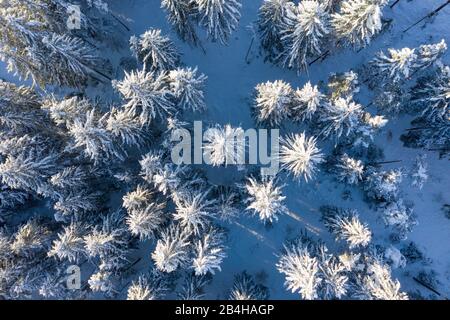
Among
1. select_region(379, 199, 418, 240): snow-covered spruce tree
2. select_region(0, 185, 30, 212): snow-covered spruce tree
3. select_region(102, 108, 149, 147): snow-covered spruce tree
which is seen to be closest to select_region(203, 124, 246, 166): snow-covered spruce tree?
select_region(102, 108, 149, 147): snow-covered spruce tree

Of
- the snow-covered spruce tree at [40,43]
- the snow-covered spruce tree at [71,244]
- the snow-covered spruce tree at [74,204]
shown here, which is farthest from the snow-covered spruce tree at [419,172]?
the snow-covered spruce tree at [40,43]

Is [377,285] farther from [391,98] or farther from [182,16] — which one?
[182,16]

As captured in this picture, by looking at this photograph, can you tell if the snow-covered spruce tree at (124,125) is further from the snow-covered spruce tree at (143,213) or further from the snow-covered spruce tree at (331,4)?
the snow-covered spruce tree at (331,4)

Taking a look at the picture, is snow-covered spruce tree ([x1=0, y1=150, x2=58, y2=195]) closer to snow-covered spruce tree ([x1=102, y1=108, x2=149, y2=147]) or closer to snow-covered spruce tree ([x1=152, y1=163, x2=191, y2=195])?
snow-covered spruce tree ([x1=102, y1=108, x2=149, y2=147])

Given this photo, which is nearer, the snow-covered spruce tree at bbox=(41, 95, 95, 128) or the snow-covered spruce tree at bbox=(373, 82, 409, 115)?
the snow-covered spruce tree at bbox=(41, 95, 95, 128)

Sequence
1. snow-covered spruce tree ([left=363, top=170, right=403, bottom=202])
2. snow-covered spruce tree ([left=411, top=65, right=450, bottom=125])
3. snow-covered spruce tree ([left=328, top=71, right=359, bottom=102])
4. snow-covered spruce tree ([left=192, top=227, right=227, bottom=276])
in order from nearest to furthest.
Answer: snow-covered spruce tree ([left=192, top=227, right=227, bottom=276])
snow-covered spruce tree ([left=411, top=65, right=450, bottom=125])
snow-covered spruce tree ([left=328, top=71, right=359, bottom=102])
snow-covered spruce tree ([left=363, top=170, right=403, bottom=202])
